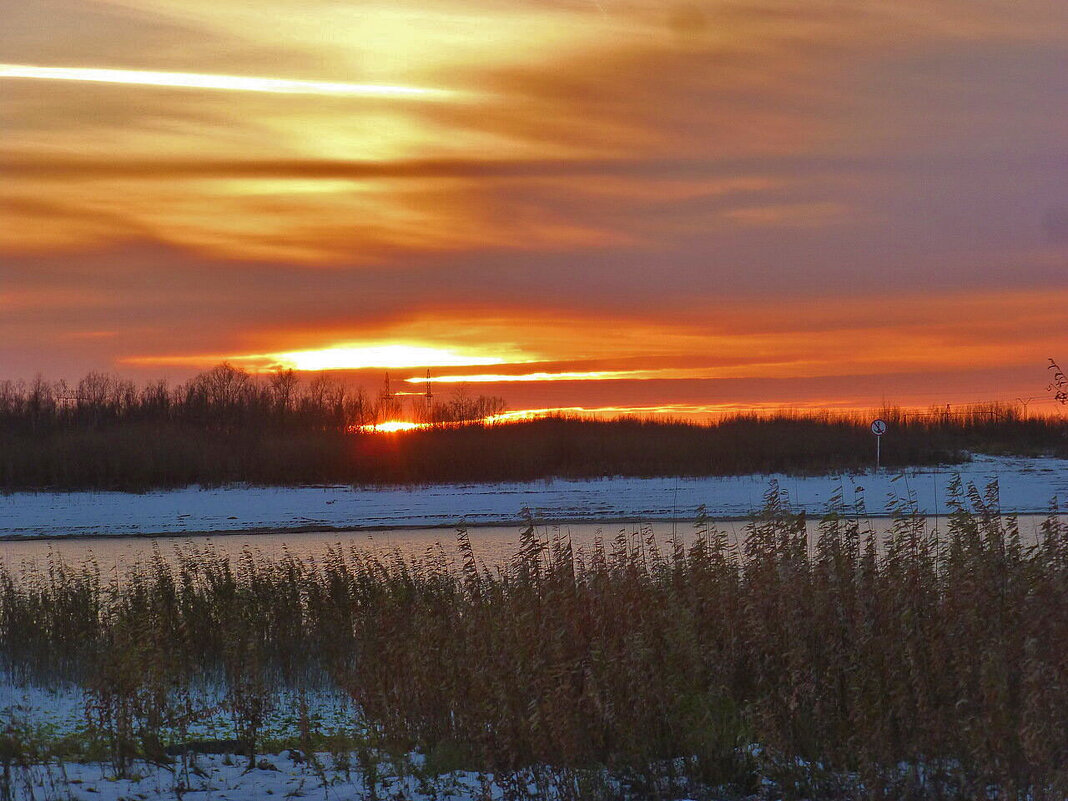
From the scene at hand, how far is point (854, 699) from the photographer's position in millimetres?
7465

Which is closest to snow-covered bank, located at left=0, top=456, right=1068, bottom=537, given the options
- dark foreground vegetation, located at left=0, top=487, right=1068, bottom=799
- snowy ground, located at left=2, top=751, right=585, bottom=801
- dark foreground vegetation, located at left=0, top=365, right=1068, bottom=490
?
dark foreground vegetation, located at left=0, top=365, right=1068, bottom=490

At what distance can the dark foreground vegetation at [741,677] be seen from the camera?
7.20 meters

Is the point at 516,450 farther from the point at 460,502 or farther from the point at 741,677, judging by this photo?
the point at 741,677

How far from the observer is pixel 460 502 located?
39.5 metres

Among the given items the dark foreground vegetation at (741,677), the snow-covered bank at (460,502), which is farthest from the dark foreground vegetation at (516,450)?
the dark foreground vegetation at (741,677)

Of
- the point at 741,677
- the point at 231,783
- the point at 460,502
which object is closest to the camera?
the point at 231,783

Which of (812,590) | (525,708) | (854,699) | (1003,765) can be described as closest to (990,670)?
(1003,765)

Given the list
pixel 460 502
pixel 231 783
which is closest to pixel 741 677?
pixel 231 783

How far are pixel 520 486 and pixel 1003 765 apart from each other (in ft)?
122

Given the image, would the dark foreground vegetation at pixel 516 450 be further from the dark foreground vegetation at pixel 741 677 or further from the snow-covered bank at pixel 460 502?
the dark foreground vegetation at pixel 741 677

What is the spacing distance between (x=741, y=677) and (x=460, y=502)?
101 feet

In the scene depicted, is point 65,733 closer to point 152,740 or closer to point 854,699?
point 152,740

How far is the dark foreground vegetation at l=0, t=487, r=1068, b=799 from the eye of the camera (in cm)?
720

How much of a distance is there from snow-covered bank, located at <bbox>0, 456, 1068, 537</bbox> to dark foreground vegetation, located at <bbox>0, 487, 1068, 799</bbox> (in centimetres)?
2285
